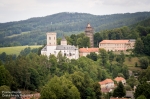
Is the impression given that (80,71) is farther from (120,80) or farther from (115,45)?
(115,45)

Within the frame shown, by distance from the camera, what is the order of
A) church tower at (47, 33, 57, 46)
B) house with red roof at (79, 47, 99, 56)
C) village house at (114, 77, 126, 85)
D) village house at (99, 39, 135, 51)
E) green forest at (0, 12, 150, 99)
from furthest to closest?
village house at (99, 39, 135, 51) → house with red roof at (79, 47, 99, 56) → church tower at (47, 33, 57, 46) → village house at (114, 77, 126, 85) → green forest at (0, 12, 150, 99)

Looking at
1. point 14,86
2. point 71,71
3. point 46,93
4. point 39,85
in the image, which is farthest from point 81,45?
point 46,93

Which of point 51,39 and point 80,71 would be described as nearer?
point 80,71

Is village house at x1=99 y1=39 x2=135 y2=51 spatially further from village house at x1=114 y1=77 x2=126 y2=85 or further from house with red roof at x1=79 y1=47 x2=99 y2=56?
village house at x1=114 y1=77 x2=126 y2=85

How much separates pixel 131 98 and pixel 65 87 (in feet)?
40.2

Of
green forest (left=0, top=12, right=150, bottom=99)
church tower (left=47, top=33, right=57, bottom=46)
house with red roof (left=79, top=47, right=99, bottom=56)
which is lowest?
green forest (left=0, top=12, right=150, bottom=99)

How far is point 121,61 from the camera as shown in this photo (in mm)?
106500

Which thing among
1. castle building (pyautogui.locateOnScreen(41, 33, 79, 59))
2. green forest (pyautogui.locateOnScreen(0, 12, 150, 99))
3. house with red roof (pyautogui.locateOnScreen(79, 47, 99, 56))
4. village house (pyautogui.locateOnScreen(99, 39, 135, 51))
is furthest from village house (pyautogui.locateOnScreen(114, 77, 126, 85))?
village house (pyautogui.locateOnScreen(99, 39, 135, 51))

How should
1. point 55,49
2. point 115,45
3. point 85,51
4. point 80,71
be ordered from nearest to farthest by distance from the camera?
point 80,71, point 55,49, point 85,51, point 115,45

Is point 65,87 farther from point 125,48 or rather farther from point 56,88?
point 125,48

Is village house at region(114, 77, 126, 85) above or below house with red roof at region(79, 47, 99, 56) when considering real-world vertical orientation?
below

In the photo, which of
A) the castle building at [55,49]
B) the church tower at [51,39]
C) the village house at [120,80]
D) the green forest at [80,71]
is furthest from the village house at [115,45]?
the church tower at [51,39]

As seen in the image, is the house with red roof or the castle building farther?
the house with red roof

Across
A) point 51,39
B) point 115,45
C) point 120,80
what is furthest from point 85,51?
point 120,80
